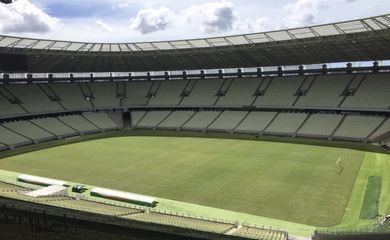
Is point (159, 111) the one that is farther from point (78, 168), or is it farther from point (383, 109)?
point (383, 109)

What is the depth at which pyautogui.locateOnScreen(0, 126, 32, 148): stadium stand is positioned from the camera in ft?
159

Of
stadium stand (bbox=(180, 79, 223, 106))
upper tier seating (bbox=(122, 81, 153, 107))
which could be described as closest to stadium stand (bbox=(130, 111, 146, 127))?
upper tier seating (bbox=(122, 81, 153, 107))

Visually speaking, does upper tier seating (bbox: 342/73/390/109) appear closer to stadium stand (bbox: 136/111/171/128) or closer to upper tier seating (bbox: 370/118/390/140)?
upper tier seating (bbox: 370/118/390/140)

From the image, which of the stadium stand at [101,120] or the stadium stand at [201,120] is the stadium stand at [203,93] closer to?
the stadium stand at [201,120]

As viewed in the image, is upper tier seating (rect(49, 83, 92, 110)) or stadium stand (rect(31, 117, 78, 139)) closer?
stadium stand (rect(31, 117, 78, 139))

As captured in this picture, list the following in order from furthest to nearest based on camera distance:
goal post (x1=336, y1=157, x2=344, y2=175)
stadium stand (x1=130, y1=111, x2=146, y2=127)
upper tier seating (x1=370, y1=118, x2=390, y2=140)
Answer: stadium stand (x1=130, y1=111, x2=146, y2=127), upper tier seating (x1=370, y1=118, x2=390, y2=140), goal post (x1=336, y1=157, x2=344, y2=175)

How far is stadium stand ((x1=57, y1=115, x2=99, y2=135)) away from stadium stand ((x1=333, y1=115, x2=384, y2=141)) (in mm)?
37821

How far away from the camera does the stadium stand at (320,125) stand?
163 ft

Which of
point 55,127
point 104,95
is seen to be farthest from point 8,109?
point 104,95

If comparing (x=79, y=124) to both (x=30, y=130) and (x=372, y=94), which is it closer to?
(x=30, y=130)

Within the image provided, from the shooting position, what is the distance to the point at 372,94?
51406 millimetres

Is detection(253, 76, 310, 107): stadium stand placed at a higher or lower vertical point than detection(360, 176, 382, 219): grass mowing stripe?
higher

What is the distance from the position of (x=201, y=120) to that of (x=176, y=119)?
4693mm

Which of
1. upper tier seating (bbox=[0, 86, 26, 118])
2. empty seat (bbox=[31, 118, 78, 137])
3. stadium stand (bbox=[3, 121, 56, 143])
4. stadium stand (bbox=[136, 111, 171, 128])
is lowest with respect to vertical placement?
stadium stand (bbox=[3, 121, 56, 143])
